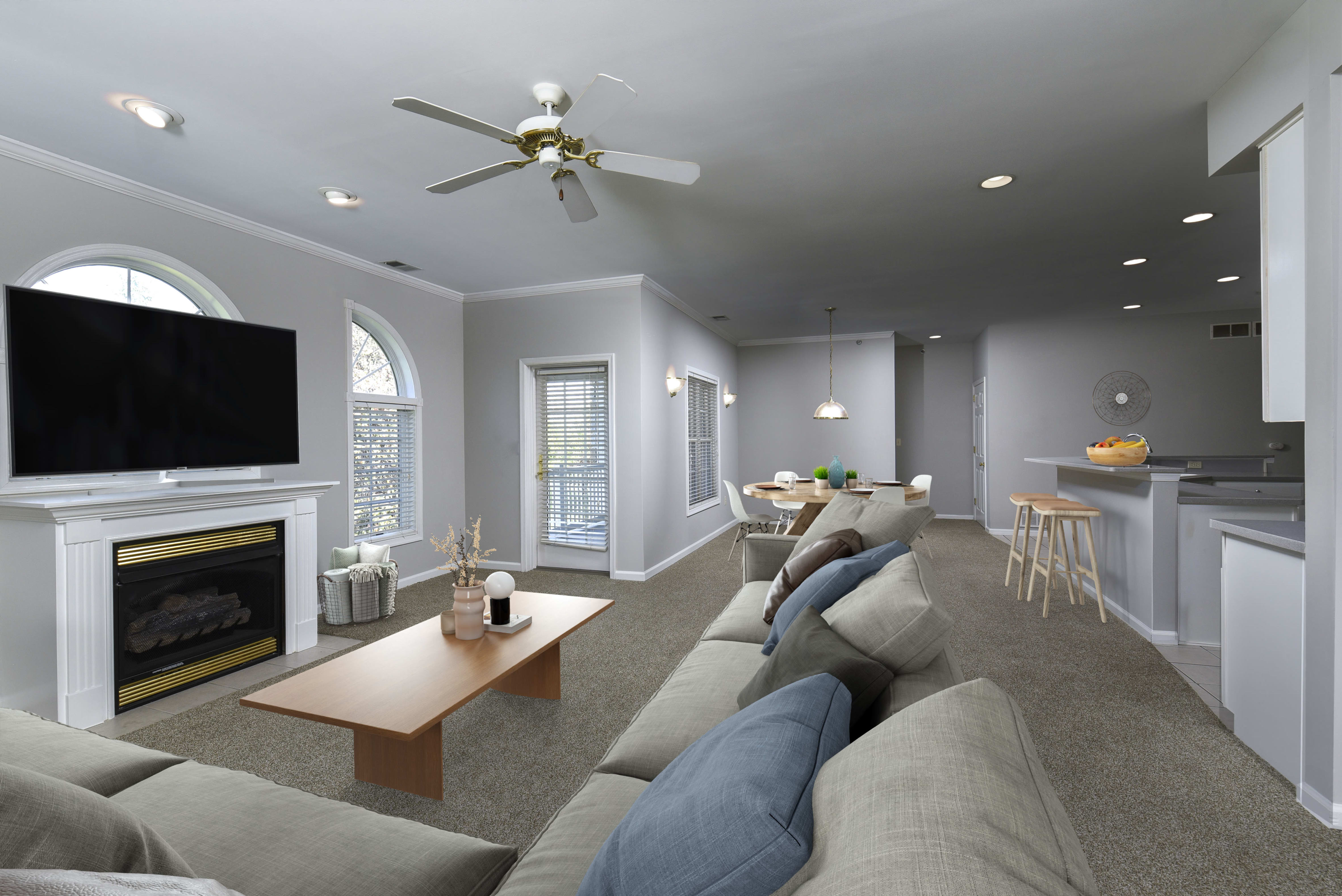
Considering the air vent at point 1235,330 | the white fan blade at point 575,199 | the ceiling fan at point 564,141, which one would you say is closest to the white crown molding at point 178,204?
the ceiling fan at point 564,141

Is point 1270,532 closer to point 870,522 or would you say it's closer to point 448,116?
point 870,522

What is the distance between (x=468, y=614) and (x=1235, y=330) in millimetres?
8711

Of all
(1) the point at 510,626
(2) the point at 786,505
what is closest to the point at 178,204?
(1) the point at 510,626

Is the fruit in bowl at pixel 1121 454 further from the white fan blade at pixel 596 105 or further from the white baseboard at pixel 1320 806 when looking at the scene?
the white fan blade at pixel 596 105

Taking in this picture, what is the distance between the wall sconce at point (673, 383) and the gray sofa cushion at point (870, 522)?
3194 millimetres

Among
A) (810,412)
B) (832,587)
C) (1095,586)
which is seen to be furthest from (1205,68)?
(810,412)

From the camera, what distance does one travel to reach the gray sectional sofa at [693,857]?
54 cm

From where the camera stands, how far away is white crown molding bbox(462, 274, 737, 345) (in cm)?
524

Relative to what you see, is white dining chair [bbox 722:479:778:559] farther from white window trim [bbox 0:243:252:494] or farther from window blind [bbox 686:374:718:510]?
white window trim [bbox 0:243:252:494]

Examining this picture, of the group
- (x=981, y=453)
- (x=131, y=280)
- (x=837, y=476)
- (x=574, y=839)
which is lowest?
(x=574, y=839)

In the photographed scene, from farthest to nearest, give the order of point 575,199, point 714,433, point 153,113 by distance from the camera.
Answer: point 714,433 → point 575,199 → point 153,113

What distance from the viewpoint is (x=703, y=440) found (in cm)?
751

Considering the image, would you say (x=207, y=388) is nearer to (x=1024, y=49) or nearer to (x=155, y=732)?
(x=155, y=732)

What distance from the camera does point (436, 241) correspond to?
4273 millimetres
